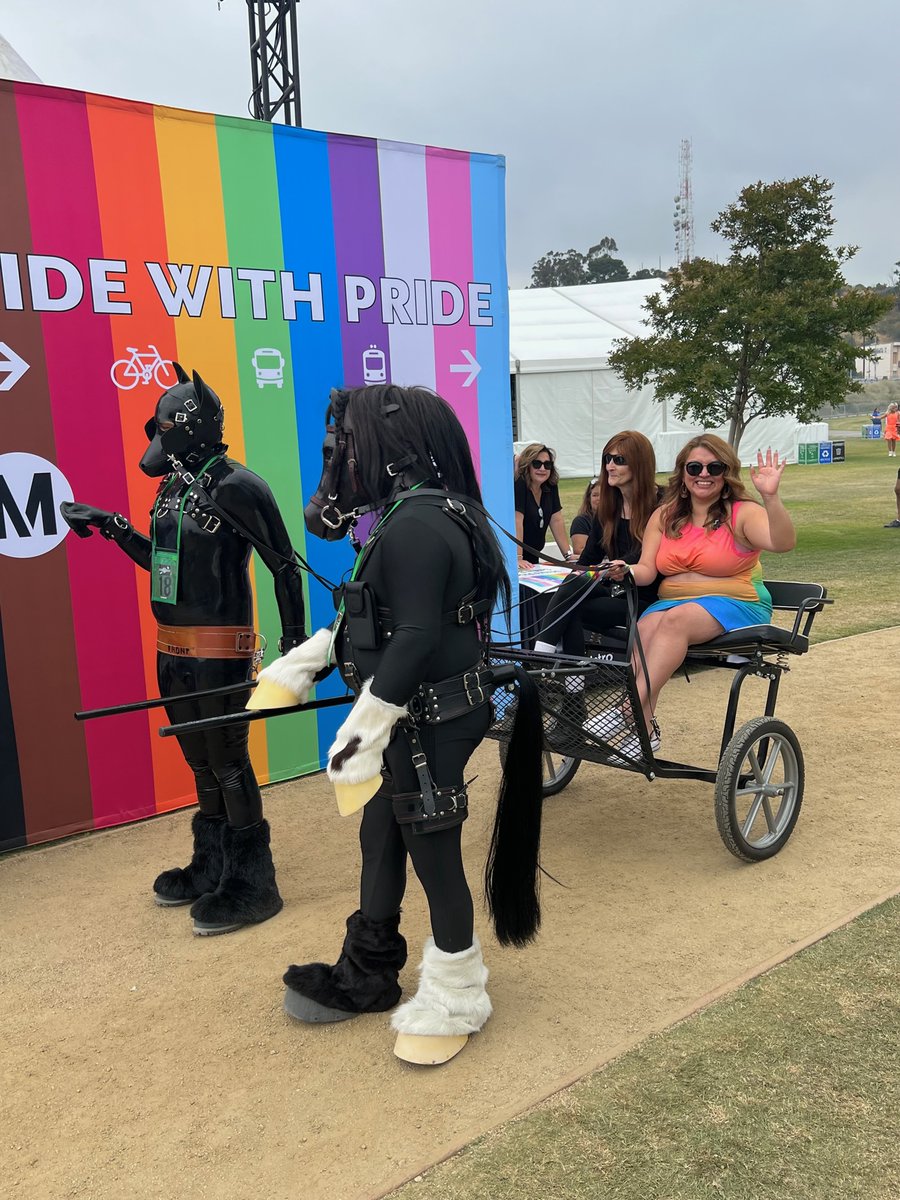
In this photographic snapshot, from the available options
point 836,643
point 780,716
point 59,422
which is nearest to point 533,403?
point 836,643

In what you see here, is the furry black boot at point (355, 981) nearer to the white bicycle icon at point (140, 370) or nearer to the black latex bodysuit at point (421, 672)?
the black latex bodysuit at point (421, 672)

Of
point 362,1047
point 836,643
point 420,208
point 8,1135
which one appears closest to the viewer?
point 8,1135

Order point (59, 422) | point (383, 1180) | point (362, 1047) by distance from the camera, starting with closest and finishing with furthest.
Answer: point (383, 1180) → point (362, 1047) → point (59, 422)

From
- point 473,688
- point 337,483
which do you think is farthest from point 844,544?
point 337,483

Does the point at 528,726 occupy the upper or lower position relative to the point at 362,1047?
upper

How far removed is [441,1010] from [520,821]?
56cm

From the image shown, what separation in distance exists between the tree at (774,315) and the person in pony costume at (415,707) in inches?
466

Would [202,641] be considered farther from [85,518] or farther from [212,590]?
[85,518]

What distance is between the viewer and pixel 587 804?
4.59 meters

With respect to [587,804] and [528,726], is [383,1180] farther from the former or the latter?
[587,804]

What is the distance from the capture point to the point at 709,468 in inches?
161

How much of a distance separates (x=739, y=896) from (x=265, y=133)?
3893mm

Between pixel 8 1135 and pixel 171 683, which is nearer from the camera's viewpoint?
pixel 8 1135

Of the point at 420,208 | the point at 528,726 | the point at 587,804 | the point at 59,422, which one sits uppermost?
the point at 420,208
